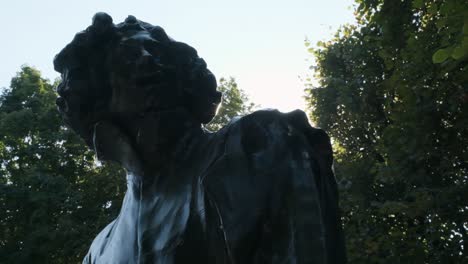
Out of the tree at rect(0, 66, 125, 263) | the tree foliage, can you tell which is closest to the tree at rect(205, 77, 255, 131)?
the tree foliage

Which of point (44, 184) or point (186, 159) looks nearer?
point (186, 159)

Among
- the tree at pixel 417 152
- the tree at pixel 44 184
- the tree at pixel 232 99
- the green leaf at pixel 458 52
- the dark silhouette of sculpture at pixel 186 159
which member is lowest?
the dark silhouette of sculpture at pixel 186 159

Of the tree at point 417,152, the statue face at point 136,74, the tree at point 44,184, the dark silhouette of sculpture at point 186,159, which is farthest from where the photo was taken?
the tree at point 44,184

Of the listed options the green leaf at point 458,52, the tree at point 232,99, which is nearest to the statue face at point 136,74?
the green leaf at point 458,52

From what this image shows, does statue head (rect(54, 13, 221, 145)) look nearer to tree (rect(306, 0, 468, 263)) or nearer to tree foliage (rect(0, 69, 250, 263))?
tree (rect(306, 0, 468, 263))

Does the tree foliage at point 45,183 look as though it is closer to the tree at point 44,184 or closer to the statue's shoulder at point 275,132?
the tree at point 44,184

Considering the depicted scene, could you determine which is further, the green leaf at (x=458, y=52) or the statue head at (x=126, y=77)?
the green leaf at (x=458, y=52)

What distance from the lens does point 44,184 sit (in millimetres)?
17672

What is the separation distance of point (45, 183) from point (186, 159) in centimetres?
1685

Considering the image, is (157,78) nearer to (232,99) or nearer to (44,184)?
(44,184)

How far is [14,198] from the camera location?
17375 millimetres

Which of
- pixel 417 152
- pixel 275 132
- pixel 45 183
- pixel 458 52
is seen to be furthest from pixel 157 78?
pixel 45 183

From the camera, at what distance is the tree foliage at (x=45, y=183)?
16844 mm

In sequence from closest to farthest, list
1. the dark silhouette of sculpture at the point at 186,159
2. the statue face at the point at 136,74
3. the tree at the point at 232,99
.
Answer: the dark silhouette of sculpture at the point at 186,159, the statue face at the point at 136,74, the tree at the point at 232,99
